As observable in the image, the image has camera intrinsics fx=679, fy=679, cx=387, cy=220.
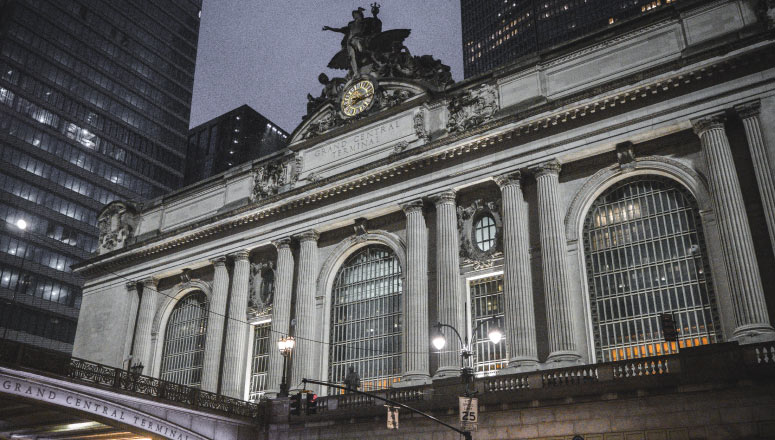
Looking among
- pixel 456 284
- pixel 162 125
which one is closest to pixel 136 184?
pixel 162 125

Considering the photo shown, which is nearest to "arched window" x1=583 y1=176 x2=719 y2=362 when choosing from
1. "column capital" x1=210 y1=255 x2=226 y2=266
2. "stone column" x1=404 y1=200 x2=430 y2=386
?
"stone column" x1=404 y1=200 x2=430 y2=386

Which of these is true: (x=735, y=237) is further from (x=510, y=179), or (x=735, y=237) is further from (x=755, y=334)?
(x=510, y=179)

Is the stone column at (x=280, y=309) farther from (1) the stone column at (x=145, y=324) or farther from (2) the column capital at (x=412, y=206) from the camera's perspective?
(1) the stone column at (x=145, y=324)

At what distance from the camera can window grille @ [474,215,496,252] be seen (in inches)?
1292

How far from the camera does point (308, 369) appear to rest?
115ft

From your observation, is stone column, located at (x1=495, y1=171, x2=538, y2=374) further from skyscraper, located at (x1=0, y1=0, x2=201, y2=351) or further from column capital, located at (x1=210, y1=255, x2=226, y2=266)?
skyscraper, located at (x1=0, y1=0, x2=201, y2=351)

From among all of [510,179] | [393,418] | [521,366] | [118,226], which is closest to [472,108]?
[510,179]

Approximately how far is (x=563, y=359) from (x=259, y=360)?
19.2 metres

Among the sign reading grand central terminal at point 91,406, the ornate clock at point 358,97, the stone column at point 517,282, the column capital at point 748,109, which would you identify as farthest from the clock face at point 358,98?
the sign reading grand central terminal at point 91,406

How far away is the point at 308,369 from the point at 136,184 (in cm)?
5665

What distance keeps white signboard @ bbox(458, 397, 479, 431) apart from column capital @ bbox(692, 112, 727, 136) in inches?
594

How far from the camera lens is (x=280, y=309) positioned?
123 feet

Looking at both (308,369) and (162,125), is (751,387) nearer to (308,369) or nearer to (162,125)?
(308,369)

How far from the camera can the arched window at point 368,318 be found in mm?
34250
